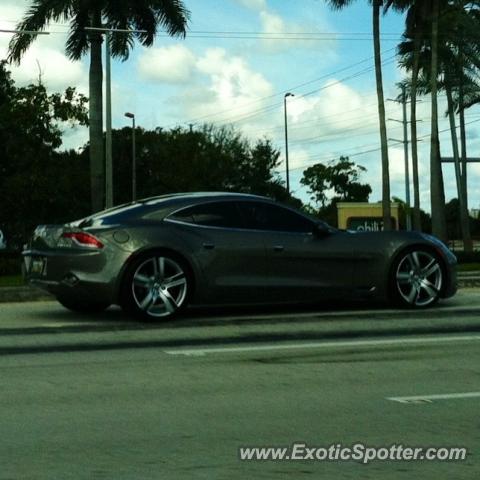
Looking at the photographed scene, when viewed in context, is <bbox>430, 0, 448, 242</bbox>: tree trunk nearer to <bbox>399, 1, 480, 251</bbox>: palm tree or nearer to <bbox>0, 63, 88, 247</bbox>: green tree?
<bbox>399, 1, 480, 251</bbox>: palm tree

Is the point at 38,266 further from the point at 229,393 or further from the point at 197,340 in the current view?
the point at 229,393

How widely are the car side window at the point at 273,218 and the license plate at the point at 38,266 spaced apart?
88.4 inches

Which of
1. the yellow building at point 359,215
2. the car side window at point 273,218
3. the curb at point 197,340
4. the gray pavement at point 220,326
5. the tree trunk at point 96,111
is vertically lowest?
the curb at point 197,340

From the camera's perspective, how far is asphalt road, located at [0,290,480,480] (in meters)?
5.39

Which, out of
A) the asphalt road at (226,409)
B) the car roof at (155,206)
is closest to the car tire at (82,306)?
the car roof at (155,206)

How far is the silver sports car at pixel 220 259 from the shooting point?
10734mm

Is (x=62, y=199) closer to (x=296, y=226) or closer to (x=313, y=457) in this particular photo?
(x=296, y=226)

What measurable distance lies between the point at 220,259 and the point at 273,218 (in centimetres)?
87

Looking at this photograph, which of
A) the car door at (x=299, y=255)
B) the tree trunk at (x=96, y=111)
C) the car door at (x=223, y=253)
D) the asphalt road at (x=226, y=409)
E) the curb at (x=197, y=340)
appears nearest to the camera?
the asphalt road at (x=226, y=409)

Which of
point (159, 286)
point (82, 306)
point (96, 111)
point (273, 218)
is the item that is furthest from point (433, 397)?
point (96, 111)

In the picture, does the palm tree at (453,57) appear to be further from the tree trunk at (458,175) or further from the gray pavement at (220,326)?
the gray pavement at (220,326)

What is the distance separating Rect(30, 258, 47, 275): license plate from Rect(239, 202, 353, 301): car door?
2.25 metres

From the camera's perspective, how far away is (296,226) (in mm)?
11516

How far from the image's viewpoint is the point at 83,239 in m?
10.8
